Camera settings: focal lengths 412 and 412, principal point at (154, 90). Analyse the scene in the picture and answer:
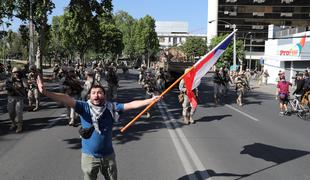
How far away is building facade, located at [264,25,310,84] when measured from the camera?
3284 cm

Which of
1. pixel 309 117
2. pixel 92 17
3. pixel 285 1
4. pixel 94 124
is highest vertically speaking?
pixel 285 1

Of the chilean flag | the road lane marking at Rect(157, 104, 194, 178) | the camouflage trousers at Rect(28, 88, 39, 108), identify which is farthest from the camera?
the camouflage trousers at Rect(28, 88, 39, 108)

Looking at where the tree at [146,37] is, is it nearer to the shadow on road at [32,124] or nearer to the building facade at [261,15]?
the building facade at [261,15]

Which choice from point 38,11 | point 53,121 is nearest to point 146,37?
point 38,11

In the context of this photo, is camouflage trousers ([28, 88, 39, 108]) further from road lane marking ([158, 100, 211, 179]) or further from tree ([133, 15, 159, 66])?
tree ([133, 15, 159, 66])

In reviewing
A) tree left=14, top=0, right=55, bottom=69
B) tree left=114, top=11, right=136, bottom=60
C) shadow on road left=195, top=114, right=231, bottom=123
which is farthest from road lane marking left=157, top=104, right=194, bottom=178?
tree left=114, top=11, right=136, bottom=60

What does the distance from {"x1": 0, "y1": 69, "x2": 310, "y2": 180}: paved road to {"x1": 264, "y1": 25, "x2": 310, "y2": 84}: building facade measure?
828 inches

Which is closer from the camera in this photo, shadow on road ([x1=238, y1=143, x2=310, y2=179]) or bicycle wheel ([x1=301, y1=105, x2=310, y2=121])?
shadow on road ([x1=238, y1=143, x2=310, y2=179])

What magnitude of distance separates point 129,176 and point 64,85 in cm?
587

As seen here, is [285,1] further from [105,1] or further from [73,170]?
[73,170]

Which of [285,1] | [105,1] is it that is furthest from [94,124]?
[285,1]

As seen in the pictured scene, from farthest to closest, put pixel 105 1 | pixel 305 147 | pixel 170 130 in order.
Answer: pixel 105 1 → pixel 170 130 → pixel 305 147

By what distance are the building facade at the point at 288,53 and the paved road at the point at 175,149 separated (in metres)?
21.0

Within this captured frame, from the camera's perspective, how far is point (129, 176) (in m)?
6.38
